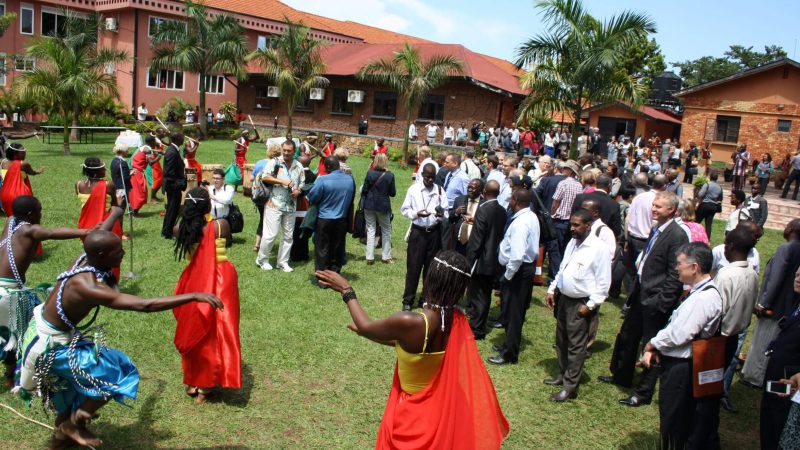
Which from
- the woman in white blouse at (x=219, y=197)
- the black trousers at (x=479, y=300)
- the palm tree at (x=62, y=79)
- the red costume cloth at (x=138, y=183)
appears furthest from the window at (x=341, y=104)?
the black trousers at (x=479, y=300)

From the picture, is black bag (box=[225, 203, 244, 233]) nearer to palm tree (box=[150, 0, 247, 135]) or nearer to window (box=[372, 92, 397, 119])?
palm tree (box=[150, 0, 247, 135])

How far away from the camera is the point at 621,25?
15688mm

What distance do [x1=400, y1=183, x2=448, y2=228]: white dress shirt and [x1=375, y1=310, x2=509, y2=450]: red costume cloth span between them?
4434 millimetres

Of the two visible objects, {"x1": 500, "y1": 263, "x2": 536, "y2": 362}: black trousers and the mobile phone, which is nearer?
the mobile phone

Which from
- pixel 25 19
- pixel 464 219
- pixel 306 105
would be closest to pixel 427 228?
pixel 464 219

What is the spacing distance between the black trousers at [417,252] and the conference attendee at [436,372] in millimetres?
4427

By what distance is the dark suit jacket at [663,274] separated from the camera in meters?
5.67

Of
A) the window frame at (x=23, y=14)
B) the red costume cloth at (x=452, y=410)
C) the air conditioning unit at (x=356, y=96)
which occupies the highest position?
the window frame at (x=23, y=14)

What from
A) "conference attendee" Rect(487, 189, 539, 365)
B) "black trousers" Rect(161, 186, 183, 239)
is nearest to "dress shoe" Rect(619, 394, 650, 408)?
"conference attendee" Rect(487, 189, 539, 365)

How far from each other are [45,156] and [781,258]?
21.5 m

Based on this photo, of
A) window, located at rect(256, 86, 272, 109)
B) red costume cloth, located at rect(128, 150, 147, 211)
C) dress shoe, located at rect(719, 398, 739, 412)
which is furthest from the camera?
window, located at rect(256, 86, 272, 109)

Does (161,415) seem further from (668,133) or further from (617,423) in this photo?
(668,133)

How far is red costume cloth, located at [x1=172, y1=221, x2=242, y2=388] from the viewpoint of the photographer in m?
5.16

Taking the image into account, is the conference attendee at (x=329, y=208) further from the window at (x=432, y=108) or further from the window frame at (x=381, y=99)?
the window frame at (x=381, y=99)
